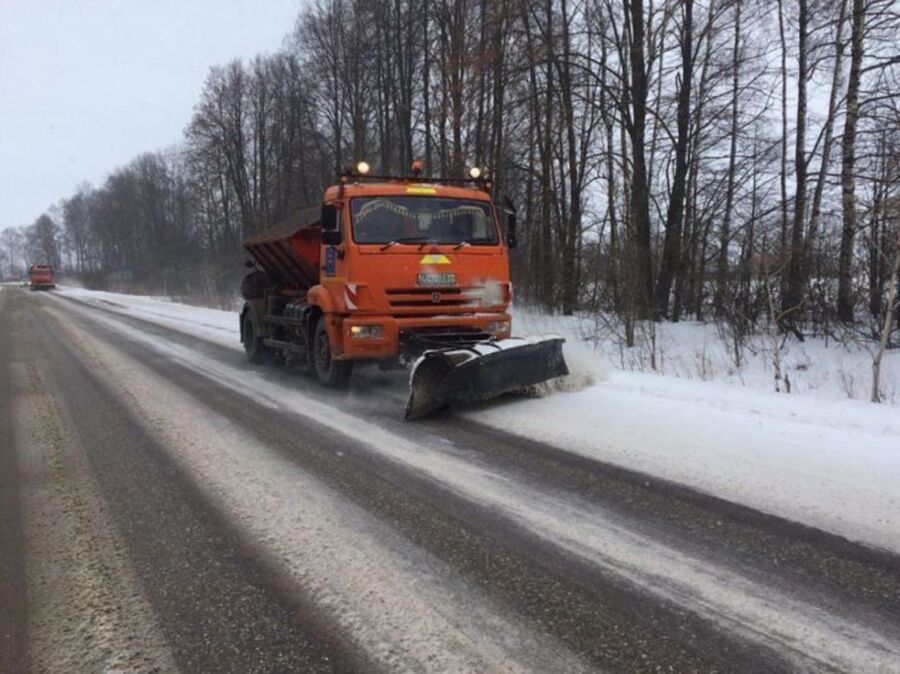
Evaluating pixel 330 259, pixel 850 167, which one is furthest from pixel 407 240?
pixel 850 167

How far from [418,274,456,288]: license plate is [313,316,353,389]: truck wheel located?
4.54 ft

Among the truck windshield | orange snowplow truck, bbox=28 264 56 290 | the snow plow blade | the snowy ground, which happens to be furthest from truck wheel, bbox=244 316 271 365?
orange snowplow truck, bbox=28 264 56 290

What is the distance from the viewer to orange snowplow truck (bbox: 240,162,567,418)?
7.52 meters

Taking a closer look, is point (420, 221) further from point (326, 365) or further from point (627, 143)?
point (627, 143)

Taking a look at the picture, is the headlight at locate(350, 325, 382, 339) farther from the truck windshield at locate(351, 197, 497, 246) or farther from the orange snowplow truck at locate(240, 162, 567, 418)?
the truck windshield at locate(351, 197, 497, 246)

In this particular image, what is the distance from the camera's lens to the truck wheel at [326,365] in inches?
337

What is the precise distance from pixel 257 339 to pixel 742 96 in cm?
1812

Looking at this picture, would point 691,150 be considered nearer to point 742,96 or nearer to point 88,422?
point 742,96

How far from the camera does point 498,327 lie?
28.2 feet

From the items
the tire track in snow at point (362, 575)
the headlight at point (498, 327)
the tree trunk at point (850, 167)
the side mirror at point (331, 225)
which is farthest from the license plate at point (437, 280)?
the tree trunk at point (850, 167)

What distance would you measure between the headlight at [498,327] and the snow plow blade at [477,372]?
1001mm

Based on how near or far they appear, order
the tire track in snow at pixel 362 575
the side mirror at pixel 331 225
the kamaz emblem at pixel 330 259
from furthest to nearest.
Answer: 1. the kamaz emblem at pixel 330 259
2. the side mirror at pixel 331 225
3. the tire track in snow at pixel 362 575

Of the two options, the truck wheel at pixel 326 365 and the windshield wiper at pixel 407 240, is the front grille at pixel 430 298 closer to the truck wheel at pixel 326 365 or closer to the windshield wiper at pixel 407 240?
the windshield wiper at pixel 407 240

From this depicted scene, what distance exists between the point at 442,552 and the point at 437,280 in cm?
487
